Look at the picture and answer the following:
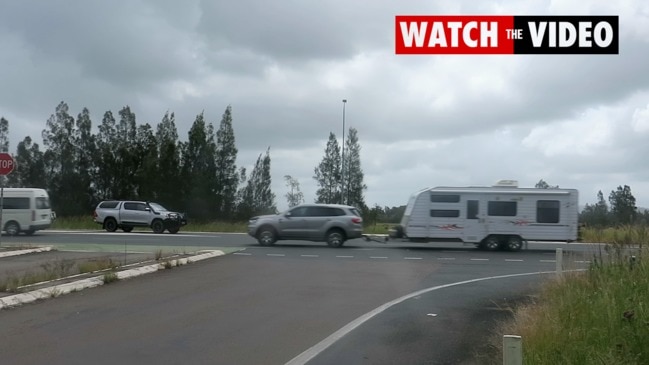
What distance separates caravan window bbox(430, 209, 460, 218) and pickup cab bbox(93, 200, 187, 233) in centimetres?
1656

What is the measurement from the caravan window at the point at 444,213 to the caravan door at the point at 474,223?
0.44 m

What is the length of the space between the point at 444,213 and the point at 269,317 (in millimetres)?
17274

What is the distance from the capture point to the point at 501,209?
1128 inches

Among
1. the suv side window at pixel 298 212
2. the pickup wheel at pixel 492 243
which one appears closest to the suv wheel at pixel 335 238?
the suv side window at pixel 298 212

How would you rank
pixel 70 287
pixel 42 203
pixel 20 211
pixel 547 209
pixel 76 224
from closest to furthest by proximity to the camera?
pixel 70 287, pixel 547 209, pixel 20 211, pixel 42 203, pixel 76 224

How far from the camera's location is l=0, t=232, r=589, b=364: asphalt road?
9.41 metres

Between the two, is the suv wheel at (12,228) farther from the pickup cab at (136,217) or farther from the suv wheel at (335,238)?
the suv wheel at (335,238)

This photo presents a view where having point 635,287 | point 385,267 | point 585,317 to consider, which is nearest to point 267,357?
point 585,317

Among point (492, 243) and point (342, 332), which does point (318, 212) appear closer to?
point (492, 243)

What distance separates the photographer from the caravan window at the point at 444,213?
93.9 feet

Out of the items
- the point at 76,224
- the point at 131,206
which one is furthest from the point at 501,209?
the point at 76,224

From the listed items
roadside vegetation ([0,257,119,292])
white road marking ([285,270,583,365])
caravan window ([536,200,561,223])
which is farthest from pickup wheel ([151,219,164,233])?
white road marking ([285,270,583,365])

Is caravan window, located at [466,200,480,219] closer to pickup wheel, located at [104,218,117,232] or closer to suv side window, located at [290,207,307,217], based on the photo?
suv side window, located at [290,207,307,217]

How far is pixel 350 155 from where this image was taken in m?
56.1
